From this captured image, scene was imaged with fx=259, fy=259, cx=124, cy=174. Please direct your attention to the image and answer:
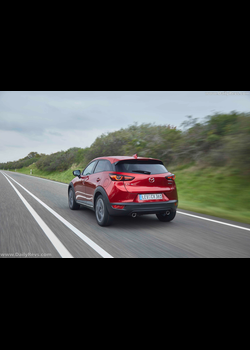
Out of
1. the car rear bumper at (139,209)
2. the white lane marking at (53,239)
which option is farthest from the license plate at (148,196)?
the white lane marking at (53,239)

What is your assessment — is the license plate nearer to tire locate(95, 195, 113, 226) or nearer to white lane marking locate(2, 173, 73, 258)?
tire locate(95, 195, 113, 226)

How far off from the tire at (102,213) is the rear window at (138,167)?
84 centimetres

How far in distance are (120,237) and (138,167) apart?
5.48 feet

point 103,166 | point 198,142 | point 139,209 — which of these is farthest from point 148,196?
point 198,142

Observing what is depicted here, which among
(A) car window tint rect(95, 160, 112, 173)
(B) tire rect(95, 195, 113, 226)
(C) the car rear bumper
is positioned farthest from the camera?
(A) car window tint rect(95, 160, 112, 173)

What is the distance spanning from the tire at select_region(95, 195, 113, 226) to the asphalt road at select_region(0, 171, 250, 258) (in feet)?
0.47

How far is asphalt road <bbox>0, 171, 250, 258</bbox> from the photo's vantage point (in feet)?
13.3

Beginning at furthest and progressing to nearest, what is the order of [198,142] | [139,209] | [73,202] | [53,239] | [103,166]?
[198,142]
[73,202]
[103,166]
[139,209]
[53,239]

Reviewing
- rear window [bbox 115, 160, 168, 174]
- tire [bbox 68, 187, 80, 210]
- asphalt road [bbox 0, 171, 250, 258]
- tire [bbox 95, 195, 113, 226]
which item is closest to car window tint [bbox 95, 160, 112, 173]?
rear window [bbox 115, 160, 168, 174]

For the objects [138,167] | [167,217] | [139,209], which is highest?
[138,167]

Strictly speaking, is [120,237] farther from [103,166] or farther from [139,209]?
[103,166]

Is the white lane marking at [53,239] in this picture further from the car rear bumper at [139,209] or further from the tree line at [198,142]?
the tree line at [198,142]

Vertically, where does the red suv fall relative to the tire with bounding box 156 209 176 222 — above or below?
above

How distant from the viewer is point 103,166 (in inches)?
255
